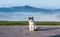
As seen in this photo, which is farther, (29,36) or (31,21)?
(31,21)

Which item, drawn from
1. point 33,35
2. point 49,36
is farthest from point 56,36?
point 33,35

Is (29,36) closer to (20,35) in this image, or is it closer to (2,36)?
(20,35)

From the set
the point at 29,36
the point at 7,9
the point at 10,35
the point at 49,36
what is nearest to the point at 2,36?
the point at 10,35

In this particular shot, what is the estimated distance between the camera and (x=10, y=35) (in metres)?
14.2

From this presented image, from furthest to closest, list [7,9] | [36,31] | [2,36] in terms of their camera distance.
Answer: [7,9]
[36,31]
[2,36]

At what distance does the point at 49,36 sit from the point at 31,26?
9.05 feet

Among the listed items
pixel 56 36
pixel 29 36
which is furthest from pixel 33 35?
pixel 56 36

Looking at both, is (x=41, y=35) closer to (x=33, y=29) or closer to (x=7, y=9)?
(x=33, y=29)

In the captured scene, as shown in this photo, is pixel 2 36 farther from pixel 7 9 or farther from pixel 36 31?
pixel 7 9

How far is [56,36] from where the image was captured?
1375 centimetres

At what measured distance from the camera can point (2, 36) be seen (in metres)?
13.7

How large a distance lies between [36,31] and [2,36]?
3096mm

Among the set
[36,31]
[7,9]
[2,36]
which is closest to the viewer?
[2,36]

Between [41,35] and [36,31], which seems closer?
[41,35]
